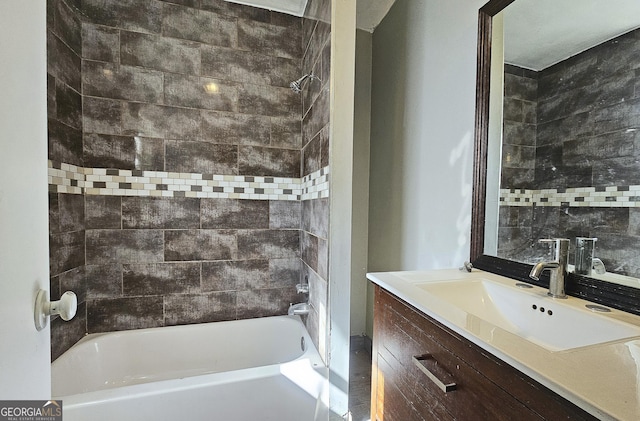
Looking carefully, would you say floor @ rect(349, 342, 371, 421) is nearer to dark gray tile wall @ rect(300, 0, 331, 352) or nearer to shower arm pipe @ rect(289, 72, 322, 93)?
dark gray tile wall @ rect(300, 0, 331, 352)

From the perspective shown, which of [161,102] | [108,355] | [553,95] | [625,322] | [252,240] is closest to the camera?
[625,322]

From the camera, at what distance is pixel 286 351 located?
2074mm

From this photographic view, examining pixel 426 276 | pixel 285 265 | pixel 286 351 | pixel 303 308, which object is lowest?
pixel 286 351

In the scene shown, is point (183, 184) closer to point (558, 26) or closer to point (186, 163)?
point (186, 163)

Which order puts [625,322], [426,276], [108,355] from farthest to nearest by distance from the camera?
[108,355] → [426,276] → [625,322]

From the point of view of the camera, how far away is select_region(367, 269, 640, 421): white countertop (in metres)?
0.42

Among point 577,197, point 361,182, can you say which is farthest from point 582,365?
point 361,182

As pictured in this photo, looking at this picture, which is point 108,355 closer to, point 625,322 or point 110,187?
point 110,187

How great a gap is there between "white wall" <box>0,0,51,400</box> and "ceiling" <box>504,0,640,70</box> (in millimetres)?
1512

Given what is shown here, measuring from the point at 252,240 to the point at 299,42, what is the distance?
161cm

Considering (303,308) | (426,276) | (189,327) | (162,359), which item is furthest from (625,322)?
(162,359)

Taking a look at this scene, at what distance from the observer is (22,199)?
0.56m

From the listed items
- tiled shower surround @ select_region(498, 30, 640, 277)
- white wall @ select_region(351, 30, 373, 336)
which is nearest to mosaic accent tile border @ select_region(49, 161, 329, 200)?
white wall @ select_region(351, 30, 373, 336)

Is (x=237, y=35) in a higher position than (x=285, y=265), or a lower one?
higher
